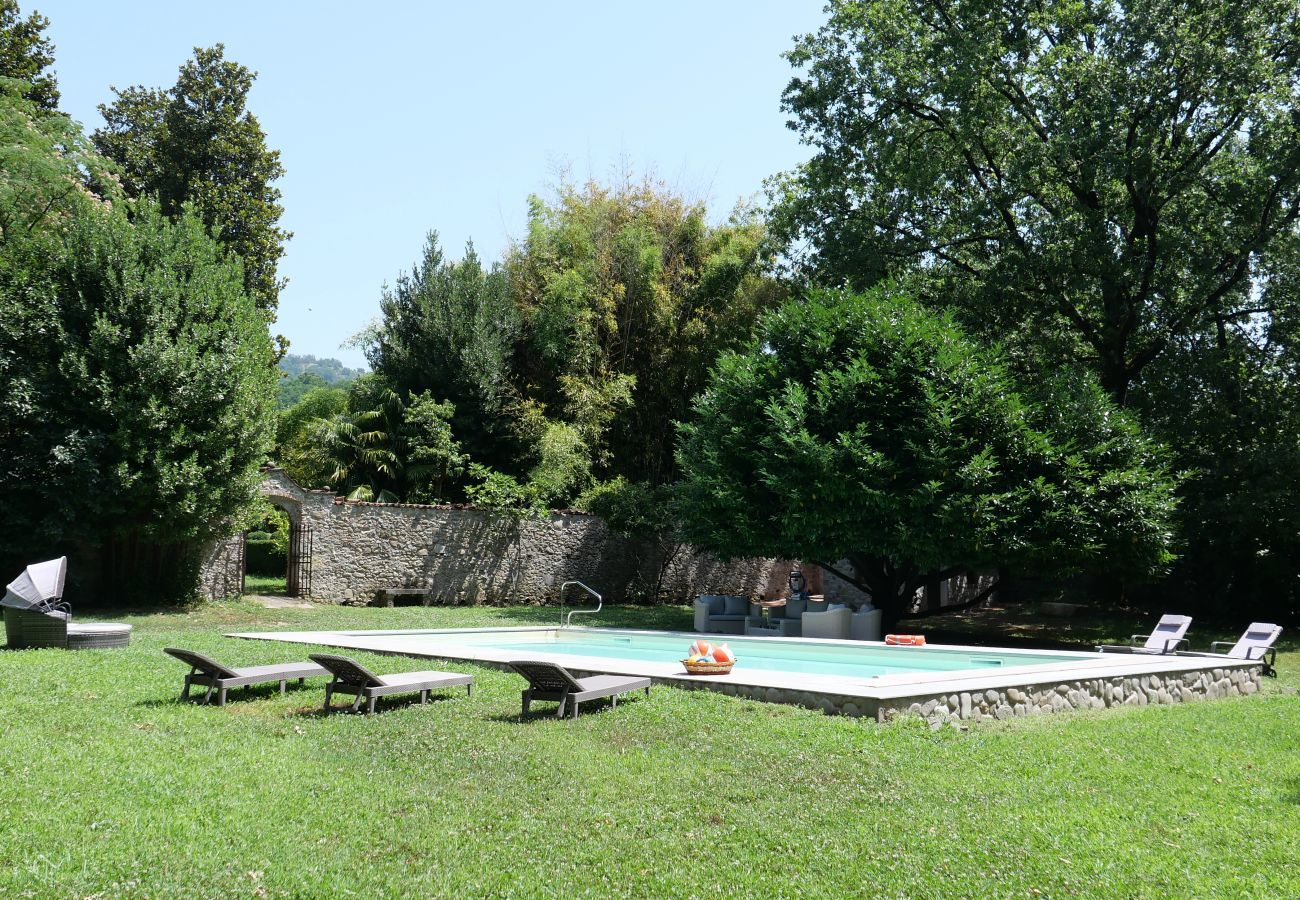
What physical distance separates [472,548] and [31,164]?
1215 cm

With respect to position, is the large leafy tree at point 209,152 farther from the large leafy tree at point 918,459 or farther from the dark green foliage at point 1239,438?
the dark green foliage at point 1239,438

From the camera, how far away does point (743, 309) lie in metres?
25.8

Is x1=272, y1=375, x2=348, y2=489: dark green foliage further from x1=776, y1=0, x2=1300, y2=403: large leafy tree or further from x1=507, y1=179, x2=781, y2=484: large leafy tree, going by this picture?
x1=776, y1=0, x2=1300, y2=403: large leafy tree

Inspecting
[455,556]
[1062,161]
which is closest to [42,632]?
[455,556]

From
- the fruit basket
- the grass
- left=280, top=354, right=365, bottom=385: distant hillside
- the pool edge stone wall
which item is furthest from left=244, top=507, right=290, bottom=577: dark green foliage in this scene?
left=280, top=354, right=365, bottom=385: distant hillside

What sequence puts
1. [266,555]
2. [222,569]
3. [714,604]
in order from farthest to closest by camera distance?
[266,555], [222,569], [714,604]

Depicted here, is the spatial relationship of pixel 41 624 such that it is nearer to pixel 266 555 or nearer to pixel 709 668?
pixel 709 668

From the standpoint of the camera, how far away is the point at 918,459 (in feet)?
50.5

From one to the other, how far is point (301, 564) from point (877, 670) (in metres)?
14.0

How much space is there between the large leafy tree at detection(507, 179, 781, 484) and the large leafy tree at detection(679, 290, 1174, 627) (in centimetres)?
878

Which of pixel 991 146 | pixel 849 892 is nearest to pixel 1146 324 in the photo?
pixel 991 146

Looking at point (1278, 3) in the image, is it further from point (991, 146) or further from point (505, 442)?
point (505, 442)

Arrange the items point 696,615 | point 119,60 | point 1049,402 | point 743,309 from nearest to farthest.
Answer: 1. point 119,60
2. point 1049,402
3. point 696,615
4. point 743,309

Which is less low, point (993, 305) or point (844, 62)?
point (844, 62)
